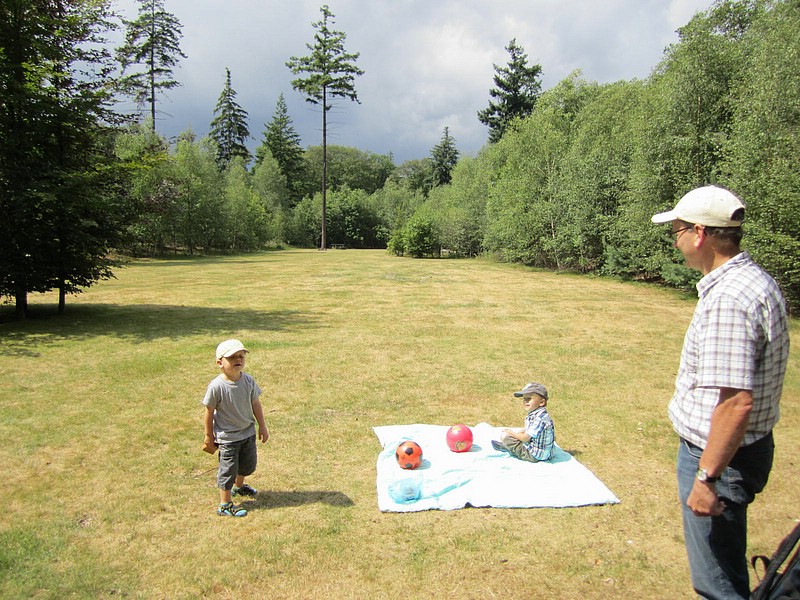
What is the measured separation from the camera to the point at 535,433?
4.96 meters

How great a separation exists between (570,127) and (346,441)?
31.4 m

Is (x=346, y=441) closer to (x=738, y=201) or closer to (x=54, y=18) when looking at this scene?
(x=738, y=201)

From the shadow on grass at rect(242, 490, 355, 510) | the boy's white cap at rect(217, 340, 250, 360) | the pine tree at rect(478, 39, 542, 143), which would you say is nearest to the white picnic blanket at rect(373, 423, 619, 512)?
the shadow on grass at rect(242, 490, 355, 510)

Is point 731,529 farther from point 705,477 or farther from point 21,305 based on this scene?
point 21,305

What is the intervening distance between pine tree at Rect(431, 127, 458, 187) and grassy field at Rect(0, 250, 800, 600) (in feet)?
210

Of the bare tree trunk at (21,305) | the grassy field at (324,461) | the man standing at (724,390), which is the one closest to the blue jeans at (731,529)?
the man standing at (724,390)

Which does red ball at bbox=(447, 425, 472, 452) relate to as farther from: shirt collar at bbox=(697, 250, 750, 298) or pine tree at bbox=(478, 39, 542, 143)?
pine tree at bbox=(478, 39, 542, 143)

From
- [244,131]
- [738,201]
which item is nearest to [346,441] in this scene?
[738,201]

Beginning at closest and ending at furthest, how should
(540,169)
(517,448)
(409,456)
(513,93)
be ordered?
(409,456), (517,448), (540,169), (513,93)

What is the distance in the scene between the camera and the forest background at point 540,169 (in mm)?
10555

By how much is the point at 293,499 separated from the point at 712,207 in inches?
150

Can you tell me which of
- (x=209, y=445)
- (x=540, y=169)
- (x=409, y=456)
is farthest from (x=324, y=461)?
(x=540, y=169)

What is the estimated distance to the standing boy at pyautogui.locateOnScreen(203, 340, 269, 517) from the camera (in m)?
3.97

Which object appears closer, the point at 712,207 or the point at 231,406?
the point at 712,207
